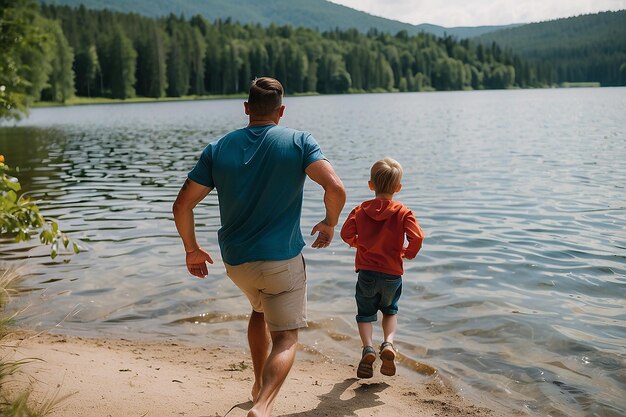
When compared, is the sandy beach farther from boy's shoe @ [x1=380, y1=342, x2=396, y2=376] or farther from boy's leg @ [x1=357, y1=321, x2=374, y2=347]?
boy's leg @ [x1=357, y1=321, x2=374, y2=347]

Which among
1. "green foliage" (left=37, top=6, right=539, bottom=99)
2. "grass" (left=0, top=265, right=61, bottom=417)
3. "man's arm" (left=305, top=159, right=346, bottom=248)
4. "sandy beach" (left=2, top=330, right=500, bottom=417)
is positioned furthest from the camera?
"green foliage" (left=37, top=6, right=539, bottom=99)

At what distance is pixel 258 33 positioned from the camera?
186 metres

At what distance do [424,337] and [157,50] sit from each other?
12840 cm

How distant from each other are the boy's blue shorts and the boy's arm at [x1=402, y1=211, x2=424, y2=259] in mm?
322

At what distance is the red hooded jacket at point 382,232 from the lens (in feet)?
18.9

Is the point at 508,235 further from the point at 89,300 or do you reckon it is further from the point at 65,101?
the point at 65,101

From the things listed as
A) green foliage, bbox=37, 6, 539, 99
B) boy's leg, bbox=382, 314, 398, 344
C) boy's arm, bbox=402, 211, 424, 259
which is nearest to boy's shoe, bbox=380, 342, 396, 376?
boy's leg, bbox=382, 314, 398, 344

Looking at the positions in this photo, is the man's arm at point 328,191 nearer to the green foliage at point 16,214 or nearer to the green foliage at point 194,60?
the green foliage at point 16,214

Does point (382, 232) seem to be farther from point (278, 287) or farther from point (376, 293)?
point (278, 287)

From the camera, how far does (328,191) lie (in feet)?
14.7

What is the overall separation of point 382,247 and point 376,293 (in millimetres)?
449

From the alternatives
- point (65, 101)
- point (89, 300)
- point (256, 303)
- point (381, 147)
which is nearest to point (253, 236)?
point (256, 303)

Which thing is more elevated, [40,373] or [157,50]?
[157,50]

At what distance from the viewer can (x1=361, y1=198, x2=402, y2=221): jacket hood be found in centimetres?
577
